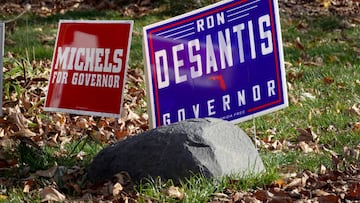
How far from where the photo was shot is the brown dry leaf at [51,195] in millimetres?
6176

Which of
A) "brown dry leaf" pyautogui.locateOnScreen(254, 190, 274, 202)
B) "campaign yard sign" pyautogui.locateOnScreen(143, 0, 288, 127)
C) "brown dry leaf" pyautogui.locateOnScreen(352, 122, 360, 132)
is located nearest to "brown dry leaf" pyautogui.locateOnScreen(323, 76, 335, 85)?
"brown dry leaf" pyautogui.locateOnScreen(352, 122, 360, 132)

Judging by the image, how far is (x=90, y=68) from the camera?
295 inches

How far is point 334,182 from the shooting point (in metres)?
6.55

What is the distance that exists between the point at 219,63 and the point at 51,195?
73.7 inches

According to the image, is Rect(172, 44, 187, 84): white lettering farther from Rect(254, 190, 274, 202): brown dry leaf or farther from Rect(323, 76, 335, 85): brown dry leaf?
Rect(323, 76, 335, 85): brown dry leaf

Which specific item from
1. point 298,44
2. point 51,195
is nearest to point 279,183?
point 51,195

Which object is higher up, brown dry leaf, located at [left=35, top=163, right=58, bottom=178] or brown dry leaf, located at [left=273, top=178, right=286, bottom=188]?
brown dry leaf, located at [left=35, top=163, right=58, bottom=178]

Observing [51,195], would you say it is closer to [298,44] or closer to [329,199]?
[329,199]

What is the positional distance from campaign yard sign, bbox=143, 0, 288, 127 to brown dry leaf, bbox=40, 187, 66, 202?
1276 millimetres

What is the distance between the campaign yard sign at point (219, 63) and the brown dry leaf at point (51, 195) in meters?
1.28

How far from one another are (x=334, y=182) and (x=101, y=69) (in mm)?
2061

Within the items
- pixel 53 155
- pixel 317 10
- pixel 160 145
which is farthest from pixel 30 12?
pixel 160 145

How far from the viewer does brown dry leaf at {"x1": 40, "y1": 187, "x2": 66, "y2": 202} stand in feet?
20.3

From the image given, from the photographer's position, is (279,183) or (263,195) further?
(279,183)
